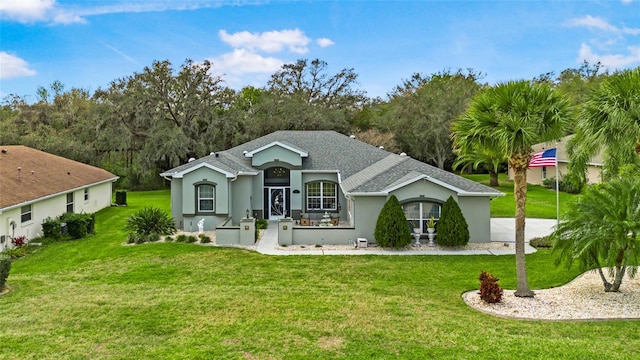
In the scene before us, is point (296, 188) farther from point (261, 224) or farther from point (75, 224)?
point (75, 224)

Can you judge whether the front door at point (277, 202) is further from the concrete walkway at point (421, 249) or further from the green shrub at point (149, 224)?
the green shrub at point (149, 224)

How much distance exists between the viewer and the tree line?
132 ft

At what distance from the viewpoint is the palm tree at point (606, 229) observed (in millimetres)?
9945

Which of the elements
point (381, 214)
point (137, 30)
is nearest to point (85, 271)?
point (381, 214)

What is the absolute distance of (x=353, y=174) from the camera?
75.0ft

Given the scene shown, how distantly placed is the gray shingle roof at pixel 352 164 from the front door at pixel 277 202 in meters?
1.76

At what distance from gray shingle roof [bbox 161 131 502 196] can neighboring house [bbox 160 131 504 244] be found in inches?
1.8

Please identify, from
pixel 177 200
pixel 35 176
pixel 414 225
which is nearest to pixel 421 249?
pixel 414 225

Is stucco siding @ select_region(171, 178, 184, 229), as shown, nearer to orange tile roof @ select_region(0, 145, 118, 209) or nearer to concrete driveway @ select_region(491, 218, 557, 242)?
orange tile roof @ select_region(0, 145, 118, 209)

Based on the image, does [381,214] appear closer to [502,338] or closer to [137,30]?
[502,338]

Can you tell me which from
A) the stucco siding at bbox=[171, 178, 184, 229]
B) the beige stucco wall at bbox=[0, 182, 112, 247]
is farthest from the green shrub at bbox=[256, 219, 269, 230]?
the beige stucco wall at bbox=[0, 182, 112, 247]

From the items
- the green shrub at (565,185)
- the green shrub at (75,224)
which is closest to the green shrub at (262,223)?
the green shrub at (75,224)

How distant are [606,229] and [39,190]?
22.6 metres

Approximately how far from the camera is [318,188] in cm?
2394
